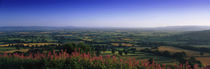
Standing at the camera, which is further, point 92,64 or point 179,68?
point 92,64

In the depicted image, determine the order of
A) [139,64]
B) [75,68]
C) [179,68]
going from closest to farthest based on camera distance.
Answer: [179,68] → [75,68] → [139,64]

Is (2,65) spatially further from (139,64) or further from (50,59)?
(139,64)

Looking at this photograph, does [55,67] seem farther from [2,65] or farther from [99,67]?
[2,65]

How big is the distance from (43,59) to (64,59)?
97 centimetres

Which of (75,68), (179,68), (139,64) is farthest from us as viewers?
(139,64)

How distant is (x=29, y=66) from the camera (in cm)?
602

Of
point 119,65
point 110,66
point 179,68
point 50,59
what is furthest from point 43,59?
point 179,68

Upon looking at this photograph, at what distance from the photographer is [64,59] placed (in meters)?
6.12

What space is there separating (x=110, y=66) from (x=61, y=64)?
2.11m

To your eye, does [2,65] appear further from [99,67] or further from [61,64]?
[99,67]

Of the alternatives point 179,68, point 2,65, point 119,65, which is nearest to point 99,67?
point 119,65

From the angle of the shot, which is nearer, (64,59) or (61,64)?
(61,64)

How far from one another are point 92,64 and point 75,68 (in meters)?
0.75

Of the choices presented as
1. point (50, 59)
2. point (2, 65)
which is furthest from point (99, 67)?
point (2, 65)
